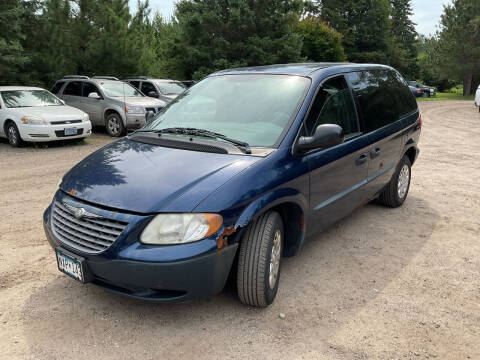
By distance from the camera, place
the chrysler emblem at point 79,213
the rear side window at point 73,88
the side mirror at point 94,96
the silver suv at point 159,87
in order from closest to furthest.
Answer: the chrysler emblem at point 79,213
the side mirror at point 94,96
the rear side window at point 73,88
the silver suv at point 159,87

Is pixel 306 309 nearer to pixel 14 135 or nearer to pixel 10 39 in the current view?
pixel 14 135

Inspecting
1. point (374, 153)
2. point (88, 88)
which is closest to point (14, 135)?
point (88, 88)

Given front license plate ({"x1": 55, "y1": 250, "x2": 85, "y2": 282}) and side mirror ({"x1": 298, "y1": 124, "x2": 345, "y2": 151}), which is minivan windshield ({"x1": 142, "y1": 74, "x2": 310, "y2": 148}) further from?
front license plate ({"x1": 55, "y1": 250, "x2": 85, "y2": 282})

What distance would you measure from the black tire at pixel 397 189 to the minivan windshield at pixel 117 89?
9.36m

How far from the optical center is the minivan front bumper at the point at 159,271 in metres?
2.73

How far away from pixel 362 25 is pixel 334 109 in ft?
156

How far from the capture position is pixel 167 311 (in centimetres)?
329

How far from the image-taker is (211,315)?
128 inches

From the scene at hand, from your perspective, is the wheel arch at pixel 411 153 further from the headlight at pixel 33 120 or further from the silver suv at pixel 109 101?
the headlight at pixel 33 120

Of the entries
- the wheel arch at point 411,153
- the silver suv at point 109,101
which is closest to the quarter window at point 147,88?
the silver suv at point 109,101

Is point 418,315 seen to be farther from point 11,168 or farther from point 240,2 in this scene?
point 240,2

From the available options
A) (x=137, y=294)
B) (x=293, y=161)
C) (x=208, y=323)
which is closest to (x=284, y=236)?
(x=293, y=161)

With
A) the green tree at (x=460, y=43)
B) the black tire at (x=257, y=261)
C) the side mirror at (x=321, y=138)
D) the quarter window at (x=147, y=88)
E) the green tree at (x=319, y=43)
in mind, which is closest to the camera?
the black tire at (x=257, y=261)

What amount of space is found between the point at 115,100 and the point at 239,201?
10838 millimetres
